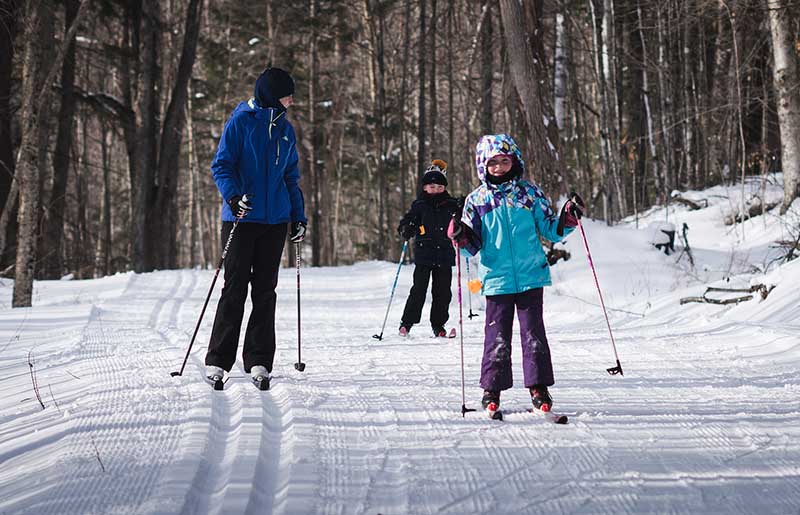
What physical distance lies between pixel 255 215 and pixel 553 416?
252 cm

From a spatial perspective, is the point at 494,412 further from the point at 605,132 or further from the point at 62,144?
the point at 62,144

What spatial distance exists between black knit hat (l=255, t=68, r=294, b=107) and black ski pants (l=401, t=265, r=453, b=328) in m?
3.76

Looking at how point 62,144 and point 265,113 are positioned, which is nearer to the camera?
point 265,113

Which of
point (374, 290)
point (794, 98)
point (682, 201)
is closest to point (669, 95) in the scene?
point (682, 201)

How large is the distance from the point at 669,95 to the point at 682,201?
5239 mm

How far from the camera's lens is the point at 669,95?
2152 cm

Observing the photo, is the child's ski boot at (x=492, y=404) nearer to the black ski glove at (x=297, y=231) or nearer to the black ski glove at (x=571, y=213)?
the black ski glove at (x=571, y=213)

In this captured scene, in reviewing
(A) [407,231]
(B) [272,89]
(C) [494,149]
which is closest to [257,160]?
(B) [272,89]

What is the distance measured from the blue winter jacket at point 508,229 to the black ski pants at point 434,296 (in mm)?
3783


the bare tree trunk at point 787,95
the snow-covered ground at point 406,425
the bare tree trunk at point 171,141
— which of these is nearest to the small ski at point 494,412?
the snow-covered ground at point 406,425

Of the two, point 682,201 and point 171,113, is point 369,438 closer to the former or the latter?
point 682,201

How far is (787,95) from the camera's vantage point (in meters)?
12.9

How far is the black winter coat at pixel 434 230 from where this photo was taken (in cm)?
853

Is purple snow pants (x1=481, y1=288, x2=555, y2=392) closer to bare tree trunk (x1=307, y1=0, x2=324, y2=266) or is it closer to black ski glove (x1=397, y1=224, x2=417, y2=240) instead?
black ski glove (x1=397, y1=224, x2=417, y2=240)
